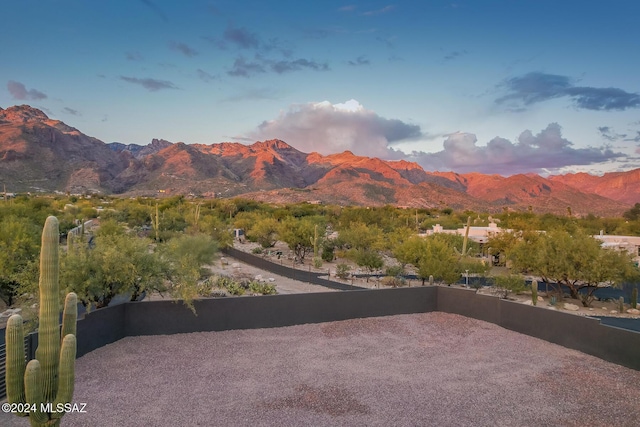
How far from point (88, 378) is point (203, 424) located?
11.6 ft

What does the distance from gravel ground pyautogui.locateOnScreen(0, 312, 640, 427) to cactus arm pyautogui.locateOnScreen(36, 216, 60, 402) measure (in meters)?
1.89

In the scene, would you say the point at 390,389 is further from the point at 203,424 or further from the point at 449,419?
the point at 203,424

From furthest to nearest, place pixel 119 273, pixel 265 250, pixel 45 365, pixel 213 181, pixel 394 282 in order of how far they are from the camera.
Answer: pixel 213 181
pixel 265 250
pixel 394 282
pixel 119 273
pixel 45 365

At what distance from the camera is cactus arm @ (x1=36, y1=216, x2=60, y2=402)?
20.9 ft

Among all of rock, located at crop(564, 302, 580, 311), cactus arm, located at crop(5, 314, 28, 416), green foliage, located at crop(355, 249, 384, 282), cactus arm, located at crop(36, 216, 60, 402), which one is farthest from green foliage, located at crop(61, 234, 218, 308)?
green foliage, located at crop(355, 249, 384, 282)

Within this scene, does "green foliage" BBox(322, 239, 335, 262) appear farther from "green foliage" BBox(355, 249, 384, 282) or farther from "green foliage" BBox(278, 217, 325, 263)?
"green foliage" BBox(355, 249, 384, 282)

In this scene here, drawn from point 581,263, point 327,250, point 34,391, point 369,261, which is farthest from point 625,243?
point 34,391

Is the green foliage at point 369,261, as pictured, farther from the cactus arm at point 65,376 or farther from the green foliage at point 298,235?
the cactus arm at point 65,376

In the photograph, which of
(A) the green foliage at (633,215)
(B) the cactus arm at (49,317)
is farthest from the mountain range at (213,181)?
(B) the cactus arm at (49,317)

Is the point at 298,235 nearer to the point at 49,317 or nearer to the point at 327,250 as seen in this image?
the point at 327,250

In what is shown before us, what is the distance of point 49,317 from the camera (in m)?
6.54

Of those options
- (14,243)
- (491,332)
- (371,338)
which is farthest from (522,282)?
(14,243)

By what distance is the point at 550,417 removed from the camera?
839 cm

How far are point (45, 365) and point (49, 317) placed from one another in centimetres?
65
